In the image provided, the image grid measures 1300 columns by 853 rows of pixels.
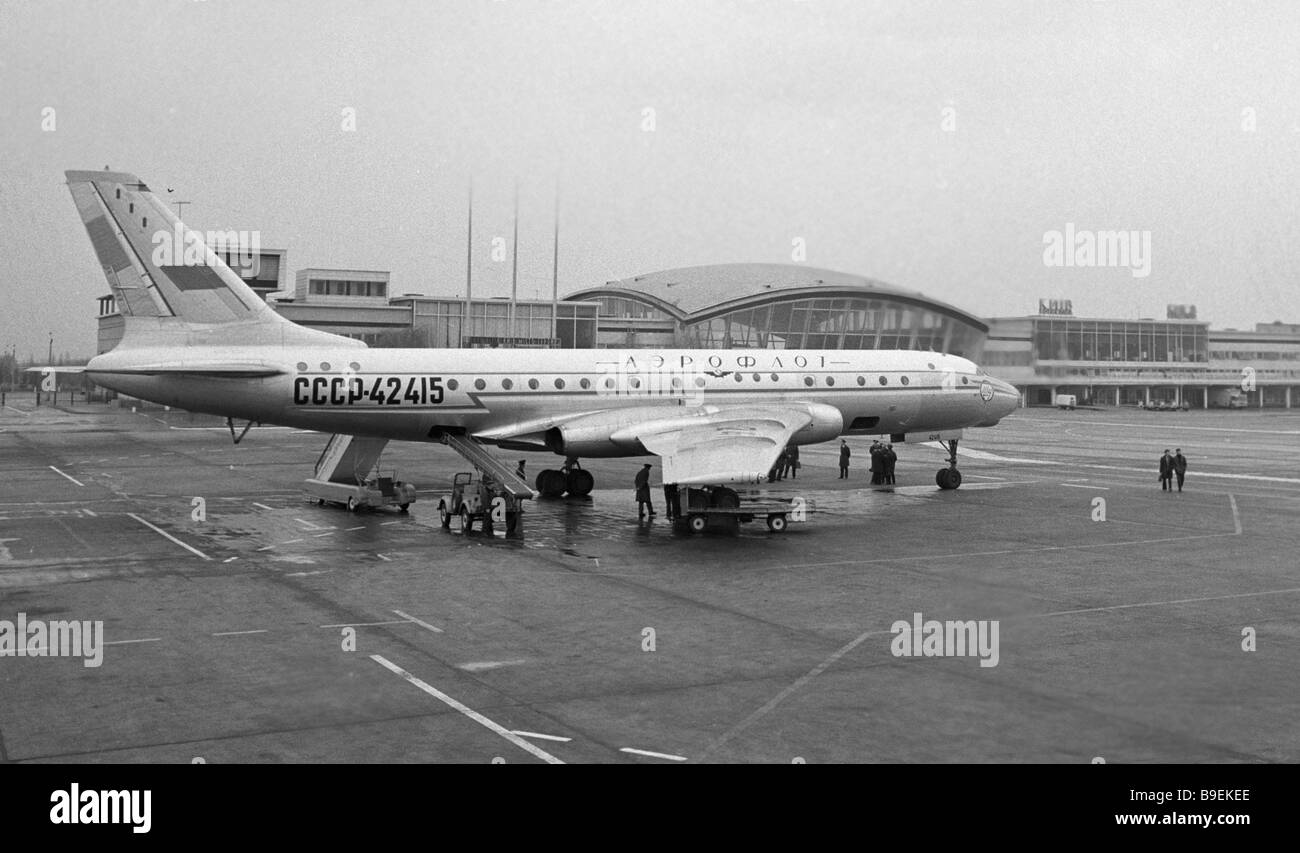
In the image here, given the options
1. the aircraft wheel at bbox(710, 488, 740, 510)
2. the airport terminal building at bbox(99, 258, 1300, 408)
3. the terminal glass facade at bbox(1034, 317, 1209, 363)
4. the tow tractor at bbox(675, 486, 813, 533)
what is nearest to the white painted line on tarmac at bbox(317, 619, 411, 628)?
the tow tractor at bbox(675, 486, 813, 533)

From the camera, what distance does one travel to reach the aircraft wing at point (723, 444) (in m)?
27.0

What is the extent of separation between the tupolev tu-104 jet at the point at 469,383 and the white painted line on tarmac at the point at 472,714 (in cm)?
1252

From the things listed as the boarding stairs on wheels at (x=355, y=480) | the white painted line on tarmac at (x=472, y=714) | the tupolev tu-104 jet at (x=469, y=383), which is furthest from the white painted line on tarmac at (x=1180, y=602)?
the boarding stairs on wheels at (x=355, y=480)

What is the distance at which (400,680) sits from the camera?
14742 millimetres

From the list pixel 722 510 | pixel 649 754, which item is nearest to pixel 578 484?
pixel 722 510

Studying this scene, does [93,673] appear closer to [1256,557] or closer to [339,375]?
[339,375]

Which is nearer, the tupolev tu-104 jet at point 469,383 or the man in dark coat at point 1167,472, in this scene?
the tupolev tu-104 jet at point 469,383

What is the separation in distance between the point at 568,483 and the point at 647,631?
19.8 meters

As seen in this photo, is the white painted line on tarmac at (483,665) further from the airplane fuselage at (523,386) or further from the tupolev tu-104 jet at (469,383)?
the airplane fuselage at (523,386)

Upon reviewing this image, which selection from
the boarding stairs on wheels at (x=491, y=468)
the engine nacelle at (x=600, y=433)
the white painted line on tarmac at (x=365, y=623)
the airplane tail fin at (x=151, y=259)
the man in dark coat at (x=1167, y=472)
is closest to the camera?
the white painted line on tarmac at (x=365, y=623)

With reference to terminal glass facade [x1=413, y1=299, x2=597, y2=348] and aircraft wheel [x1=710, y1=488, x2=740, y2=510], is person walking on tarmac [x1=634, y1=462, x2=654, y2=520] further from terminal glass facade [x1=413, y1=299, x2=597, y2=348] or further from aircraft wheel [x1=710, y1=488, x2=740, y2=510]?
terminal glass facade [x1=413, y1=299, x2=597, y2=348]

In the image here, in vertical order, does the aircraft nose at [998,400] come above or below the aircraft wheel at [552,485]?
above

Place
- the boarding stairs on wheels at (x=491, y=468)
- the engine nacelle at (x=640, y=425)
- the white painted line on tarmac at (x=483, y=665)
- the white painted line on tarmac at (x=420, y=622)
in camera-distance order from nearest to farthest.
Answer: the white painted line on tarmac at (x=483, y=665) → the white painted line on tarmac at (x=420, y=622) → the boarding stairs on wheels at (x=491, y=468) → the engine nacelle at (x=640, y=425)
